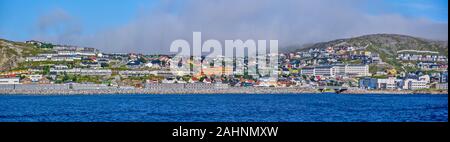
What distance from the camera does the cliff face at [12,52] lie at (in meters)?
65.8

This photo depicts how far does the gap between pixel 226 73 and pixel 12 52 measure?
23.7 metres

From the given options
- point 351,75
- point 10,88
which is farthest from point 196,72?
point 10,88

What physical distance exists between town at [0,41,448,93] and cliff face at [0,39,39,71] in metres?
0.88

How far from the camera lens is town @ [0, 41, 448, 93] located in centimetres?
5866

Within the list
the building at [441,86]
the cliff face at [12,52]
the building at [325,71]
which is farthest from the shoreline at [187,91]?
the cliff face at [12,52]

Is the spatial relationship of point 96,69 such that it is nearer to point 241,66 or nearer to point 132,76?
point 132,76

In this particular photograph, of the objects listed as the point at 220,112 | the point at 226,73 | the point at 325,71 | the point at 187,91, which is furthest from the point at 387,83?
the point at 220,112

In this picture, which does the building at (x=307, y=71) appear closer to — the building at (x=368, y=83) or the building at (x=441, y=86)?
the building at (x=368, y=83)

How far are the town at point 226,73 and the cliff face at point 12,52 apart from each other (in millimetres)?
881

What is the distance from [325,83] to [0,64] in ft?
110

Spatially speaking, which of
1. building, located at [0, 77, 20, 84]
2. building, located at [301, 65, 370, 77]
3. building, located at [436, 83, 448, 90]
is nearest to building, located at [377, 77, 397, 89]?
building, located at [436, 83, 448, 90]

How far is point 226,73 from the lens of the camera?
224 ft

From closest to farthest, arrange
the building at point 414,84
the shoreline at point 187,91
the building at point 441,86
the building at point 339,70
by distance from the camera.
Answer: the shoreline at point 187,91
the building at point 441,86
the building at point 414,84
the building at point 339,70
